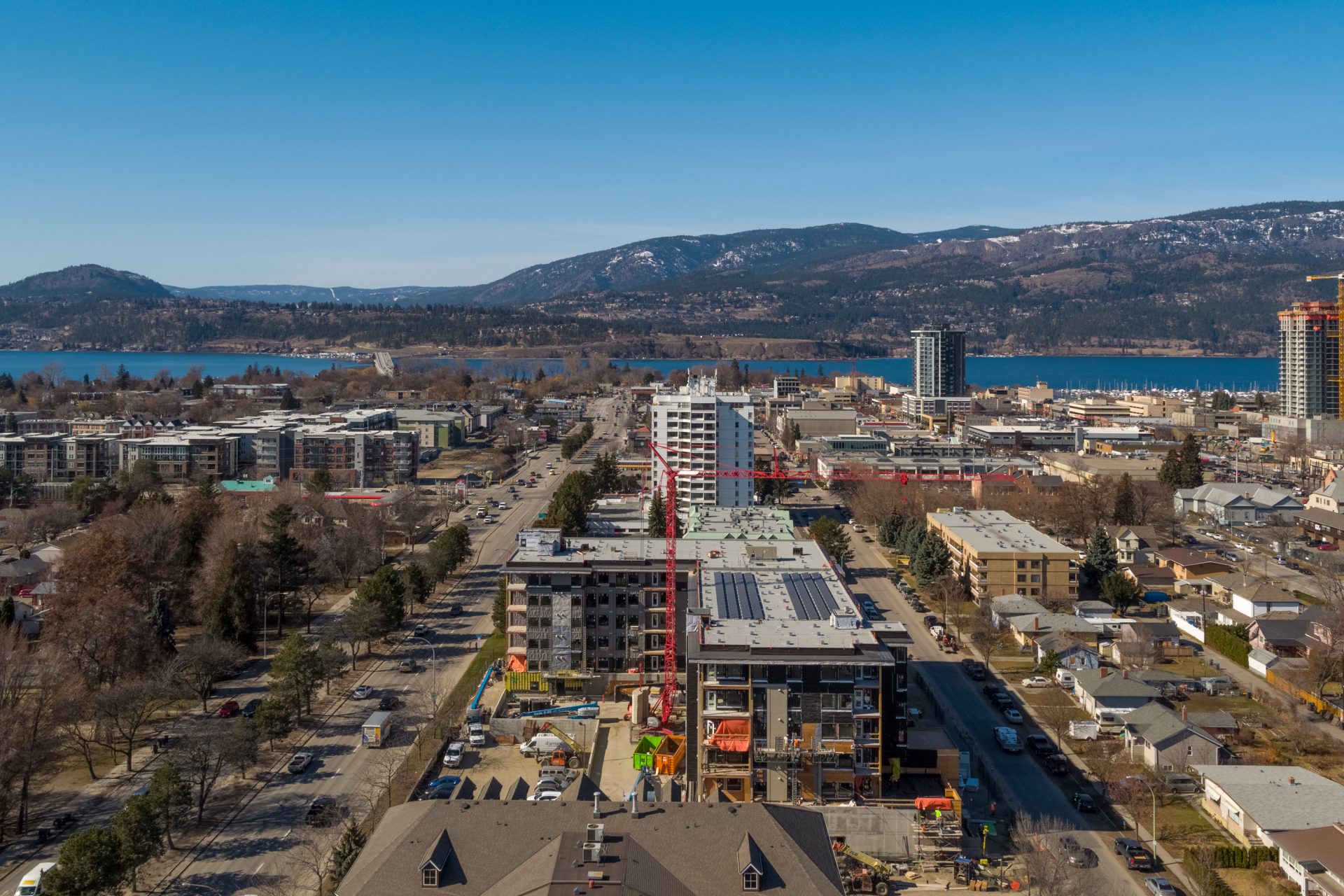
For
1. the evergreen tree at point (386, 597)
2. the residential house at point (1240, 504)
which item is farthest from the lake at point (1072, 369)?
the evergreen tree at point (386, 597)

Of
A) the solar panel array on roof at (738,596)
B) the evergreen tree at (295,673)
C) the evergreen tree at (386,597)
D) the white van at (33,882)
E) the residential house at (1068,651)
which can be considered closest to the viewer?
the white van at (33,882)

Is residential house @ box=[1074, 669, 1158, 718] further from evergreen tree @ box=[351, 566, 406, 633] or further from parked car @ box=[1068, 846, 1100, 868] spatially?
evergreen tree @ box=[351, 566, 406, 633]

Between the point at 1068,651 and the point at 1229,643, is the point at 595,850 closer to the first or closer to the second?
the point at 1068,651

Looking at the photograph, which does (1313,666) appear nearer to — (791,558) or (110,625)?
(791,558)

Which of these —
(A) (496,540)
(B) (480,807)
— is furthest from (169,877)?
(A) (496,540)

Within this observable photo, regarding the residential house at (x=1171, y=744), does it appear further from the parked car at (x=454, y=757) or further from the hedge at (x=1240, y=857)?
the parked car at (x=454, y=757)

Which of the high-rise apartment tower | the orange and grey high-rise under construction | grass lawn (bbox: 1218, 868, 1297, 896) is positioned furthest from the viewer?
the high-rise apartment tower

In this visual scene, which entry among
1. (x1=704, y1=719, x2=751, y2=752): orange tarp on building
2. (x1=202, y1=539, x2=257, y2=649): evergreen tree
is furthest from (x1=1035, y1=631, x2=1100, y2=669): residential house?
(x1=202, y1=539, x2=257, y2=649): evergreen tree
